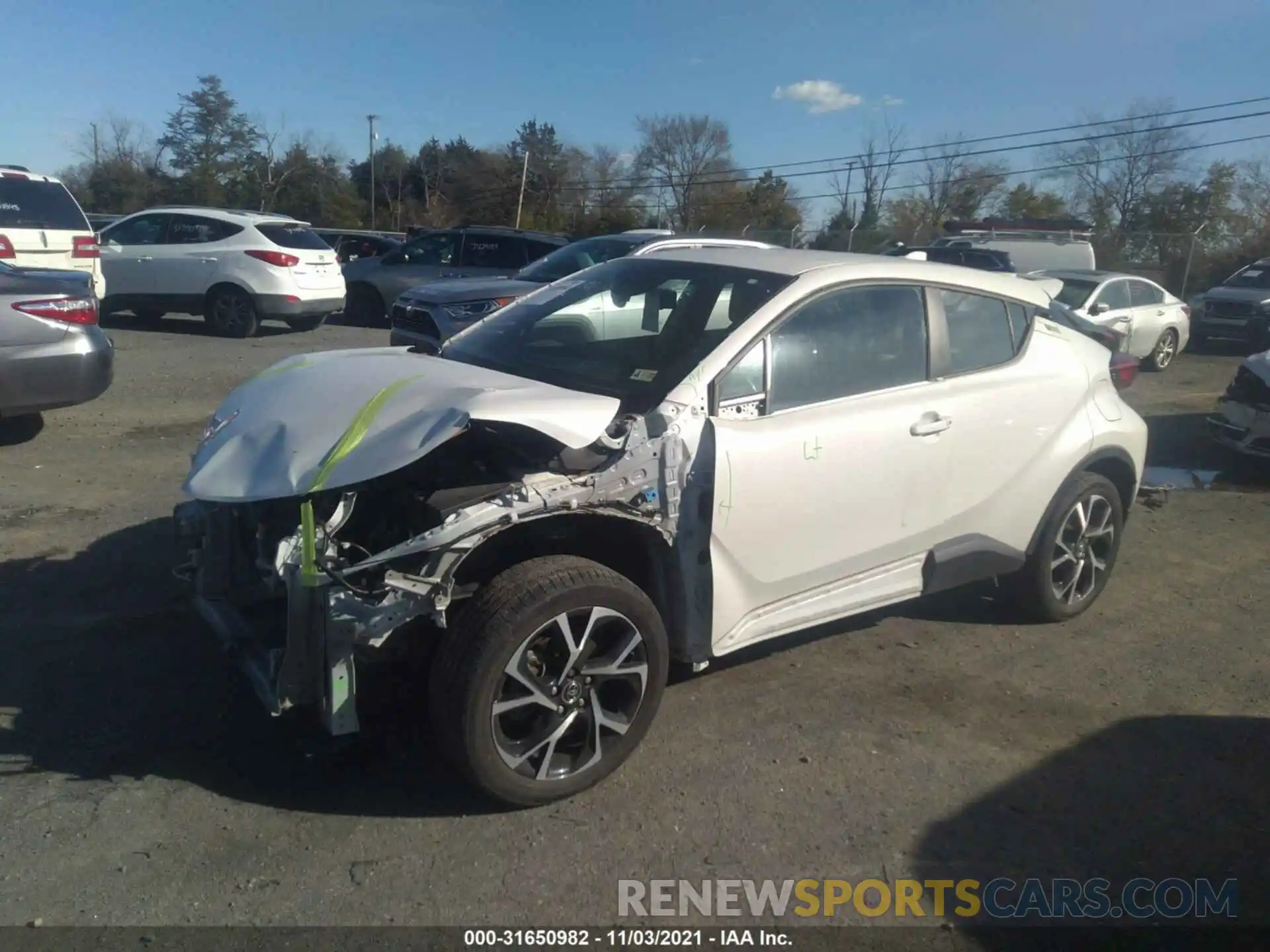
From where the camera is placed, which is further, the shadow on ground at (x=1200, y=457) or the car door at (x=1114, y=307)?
the car door at (x=1114, y=307)

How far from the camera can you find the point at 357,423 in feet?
12.1

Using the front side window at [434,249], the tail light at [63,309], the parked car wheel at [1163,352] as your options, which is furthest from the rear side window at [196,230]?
the parked car wheel at [1163,352]

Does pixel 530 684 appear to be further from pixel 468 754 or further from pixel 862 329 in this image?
pixel 862 329

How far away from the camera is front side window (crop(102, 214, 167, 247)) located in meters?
15.4

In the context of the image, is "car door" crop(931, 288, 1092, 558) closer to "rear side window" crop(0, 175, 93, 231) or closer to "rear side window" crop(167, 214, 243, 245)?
"rear side window" crop(0, 175, 93, 231)

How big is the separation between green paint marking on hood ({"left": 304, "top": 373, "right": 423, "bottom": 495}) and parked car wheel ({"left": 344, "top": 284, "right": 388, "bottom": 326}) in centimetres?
1442

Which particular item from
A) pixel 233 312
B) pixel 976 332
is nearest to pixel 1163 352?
pixel 976 332

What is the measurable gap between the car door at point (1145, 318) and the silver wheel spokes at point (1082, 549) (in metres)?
12.0

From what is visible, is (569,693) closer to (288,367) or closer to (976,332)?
(288,367)

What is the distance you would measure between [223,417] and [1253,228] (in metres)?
37.2

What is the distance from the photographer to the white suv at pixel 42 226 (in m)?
12.0

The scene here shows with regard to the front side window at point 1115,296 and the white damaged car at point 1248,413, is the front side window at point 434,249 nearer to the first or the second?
the front side window at point 1115,296

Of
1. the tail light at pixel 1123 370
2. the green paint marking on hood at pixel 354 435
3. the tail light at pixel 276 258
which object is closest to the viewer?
the green paint marking on hood at pixel 354 435

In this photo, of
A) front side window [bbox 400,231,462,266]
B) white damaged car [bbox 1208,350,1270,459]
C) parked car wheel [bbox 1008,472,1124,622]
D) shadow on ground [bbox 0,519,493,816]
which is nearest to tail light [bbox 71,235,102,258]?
front side window [bbox 400,231,462,266]
